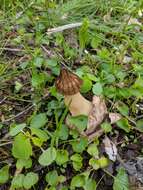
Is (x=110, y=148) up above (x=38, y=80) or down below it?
below

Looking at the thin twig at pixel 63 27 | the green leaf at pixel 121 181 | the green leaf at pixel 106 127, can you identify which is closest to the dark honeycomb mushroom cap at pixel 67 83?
the green leaf at pixel 106 127

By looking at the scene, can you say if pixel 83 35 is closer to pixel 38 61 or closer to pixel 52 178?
pixel 38 61

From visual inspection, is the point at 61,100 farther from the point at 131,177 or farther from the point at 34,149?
the point at 131,177

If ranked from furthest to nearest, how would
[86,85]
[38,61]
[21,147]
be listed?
[38,61] < [86,85] < [21,147]

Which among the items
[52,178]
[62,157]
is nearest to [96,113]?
[62,157]

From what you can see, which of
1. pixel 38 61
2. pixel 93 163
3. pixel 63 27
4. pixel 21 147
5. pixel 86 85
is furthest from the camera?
pixel 63 27

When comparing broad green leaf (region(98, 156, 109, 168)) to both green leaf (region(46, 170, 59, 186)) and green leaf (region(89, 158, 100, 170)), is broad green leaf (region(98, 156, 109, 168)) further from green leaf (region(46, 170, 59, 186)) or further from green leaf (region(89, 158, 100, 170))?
green leaf (region(46, 170, 59, 186))
